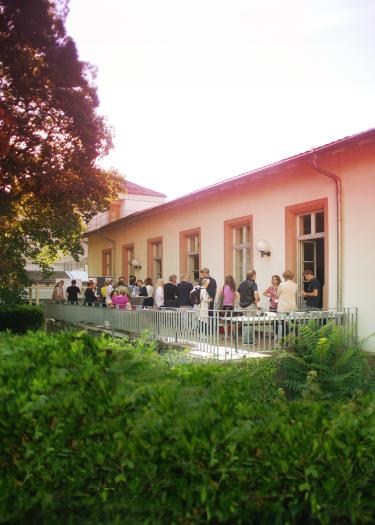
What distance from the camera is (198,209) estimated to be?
1681 centimetres

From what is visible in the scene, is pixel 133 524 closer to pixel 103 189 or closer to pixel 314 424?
pixel 314 424

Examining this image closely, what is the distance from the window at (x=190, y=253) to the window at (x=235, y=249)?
2.15m

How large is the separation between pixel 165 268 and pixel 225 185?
18.5ft

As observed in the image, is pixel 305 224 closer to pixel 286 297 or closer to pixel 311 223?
pixel 311 223

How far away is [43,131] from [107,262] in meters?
10.5

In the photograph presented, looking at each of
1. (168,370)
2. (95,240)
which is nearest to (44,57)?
(95,240)

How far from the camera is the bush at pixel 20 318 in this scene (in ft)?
55.7

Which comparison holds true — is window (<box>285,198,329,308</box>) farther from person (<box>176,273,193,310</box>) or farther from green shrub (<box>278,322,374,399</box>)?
green shrub (<box>278,322,374,399</box>)

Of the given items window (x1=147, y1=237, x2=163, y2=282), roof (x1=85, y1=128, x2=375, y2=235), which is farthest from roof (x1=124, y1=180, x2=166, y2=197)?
roof (x1=85, y1=128, x2=375, y2=235)

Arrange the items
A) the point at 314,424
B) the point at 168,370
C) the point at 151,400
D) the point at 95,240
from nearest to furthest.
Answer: the point at 314,424 → the point at 151,400 → the point at 168,370 → the point at 95,240

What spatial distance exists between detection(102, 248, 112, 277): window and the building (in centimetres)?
660

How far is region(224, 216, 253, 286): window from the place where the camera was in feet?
49.3

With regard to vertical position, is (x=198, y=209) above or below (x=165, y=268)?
above

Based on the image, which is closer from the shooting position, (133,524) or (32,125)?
(133,524)
